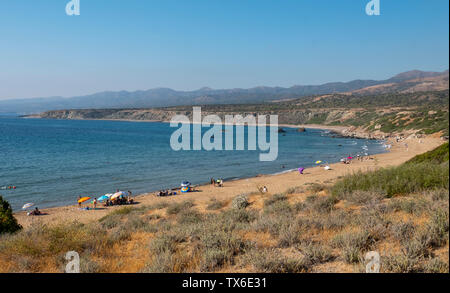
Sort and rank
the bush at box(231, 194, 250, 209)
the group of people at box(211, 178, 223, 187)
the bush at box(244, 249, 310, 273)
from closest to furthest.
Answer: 1. the bush at box(244, 249, 310, 273)
2. the bush at box(231, 194, 250, 209)
3. the group of people at box(211, 178, 223, 187)

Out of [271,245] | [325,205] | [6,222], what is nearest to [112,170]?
[6,222]

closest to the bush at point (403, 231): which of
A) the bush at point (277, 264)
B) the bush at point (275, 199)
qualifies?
the bush at point (277, 264)

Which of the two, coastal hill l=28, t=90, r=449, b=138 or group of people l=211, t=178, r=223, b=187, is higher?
coastal hill l=28, t=90, r=449, b=138

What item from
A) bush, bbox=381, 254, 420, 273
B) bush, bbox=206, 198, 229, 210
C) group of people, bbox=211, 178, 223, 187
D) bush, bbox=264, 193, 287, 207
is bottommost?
group of people, bbox=211, 178, 223, 187

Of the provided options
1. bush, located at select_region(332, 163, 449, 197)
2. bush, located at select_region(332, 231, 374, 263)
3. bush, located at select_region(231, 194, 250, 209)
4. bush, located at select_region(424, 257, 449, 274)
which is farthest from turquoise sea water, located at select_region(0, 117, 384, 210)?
bush, located at select_region(424, 257, 449, 274)

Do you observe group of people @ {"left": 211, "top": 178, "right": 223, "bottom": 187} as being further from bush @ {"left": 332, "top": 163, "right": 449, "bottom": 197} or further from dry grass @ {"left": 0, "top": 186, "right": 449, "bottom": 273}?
dry grass @ {"left": 0, "top": 186, "right": 449, "bottom": 273}

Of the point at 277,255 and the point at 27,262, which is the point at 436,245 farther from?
the point at 27,262

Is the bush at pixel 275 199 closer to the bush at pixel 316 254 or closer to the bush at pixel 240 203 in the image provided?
the bush at pixel 240 203

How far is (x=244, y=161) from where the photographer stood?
45.9 m

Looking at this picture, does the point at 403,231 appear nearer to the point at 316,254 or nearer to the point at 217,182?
the point at 316,254

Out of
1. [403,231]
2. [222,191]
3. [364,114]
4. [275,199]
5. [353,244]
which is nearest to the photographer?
[353,244]
